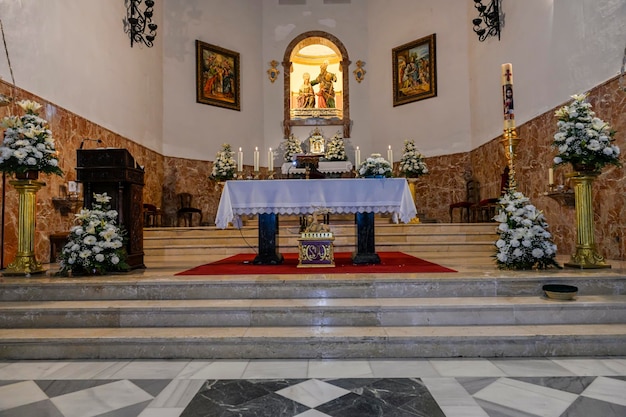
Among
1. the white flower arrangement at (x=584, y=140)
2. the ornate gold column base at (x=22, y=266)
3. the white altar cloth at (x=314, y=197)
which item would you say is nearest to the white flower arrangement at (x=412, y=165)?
the white altar cloth at (x=314, y=197)

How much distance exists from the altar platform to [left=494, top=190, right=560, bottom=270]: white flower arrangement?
0.25m

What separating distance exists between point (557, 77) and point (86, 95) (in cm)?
821

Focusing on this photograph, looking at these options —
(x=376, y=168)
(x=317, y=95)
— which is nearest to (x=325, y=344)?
(x=376, y=168)

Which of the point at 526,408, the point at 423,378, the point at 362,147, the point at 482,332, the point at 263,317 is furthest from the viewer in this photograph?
the point at 362,147

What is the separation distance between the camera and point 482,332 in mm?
3422

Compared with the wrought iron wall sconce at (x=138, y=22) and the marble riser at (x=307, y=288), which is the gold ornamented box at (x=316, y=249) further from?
the wrought iron wall sconce at (x=138, y=22)

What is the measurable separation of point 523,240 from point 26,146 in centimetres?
573

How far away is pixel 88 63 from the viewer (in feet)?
24.7

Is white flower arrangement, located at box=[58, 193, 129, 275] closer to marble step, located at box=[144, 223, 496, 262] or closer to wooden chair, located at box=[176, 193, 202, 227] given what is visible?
marble step, located at box=[144, 223, 496, 262]

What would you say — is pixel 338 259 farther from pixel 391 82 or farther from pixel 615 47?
pixel 391 82

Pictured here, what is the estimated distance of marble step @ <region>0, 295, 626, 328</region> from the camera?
12.0 ft

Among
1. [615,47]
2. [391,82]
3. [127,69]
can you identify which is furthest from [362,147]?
→ [615,47]

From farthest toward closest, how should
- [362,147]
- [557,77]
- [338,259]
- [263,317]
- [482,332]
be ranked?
[362,147], [557,77], [338,259], [263,317], [482,332]

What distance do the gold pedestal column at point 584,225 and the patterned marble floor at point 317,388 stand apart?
65.7 inches
